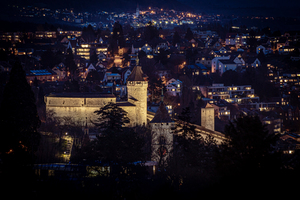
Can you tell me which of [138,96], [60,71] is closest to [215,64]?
[60,71]

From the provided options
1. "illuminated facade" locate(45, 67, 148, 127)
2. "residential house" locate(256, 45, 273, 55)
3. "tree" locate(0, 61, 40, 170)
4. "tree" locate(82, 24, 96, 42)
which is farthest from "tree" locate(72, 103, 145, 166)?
"residential house" locate(256, 45, 273, 55)

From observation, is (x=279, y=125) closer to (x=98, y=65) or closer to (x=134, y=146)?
(x=98, y=65)

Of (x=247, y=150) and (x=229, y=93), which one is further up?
(x=229, y=93)

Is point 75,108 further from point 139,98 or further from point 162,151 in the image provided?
point 162,151

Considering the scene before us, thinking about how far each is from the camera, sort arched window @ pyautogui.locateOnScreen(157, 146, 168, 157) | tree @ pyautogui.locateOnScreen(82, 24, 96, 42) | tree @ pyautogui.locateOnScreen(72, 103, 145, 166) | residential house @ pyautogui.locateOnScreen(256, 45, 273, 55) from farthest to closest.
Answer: tree @ pyautogui.locateOnScreen(82, 24, 96, 42) < residential house @ pyautogui.locateOnScreen(256, 45, 273, 55) < arched window @ pyautogui.locateOnScreen(157, 146, 168, 157) < tree @ pyautogui.locateOnScreen(72, 103, 145, 166)

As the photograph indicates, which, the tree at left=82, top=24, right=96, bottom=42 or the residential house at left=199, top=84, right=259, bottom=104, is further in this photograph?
the tree at left=82, top=24, right=96, bottom=42

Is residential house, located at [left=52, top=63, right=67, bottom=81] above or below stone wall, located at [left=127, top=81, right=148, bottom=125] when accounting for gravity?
above

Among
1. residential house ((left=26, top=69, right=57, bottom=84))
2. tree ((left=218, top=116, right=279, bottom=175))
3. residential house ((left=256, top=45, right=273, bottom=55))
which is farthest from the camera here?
residential house ((left=256, top=45, right=273, bottom=55))

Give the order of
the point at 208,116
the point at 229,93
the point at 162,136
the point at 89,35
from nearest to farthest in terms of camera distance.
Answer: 1. the point at 162,136
2. the point at 208,116
3. the point at 229,93
4. the point at 89,35

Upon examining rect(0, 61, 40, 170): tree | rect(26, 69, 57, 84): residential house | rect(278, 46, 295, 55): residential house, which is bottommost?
rect(0, 61, 40, 170): tree

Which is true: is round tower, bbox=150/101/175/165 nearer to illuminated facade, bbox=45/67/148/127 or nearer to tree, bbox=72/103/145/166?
tree, bbox=72/103/145/166
